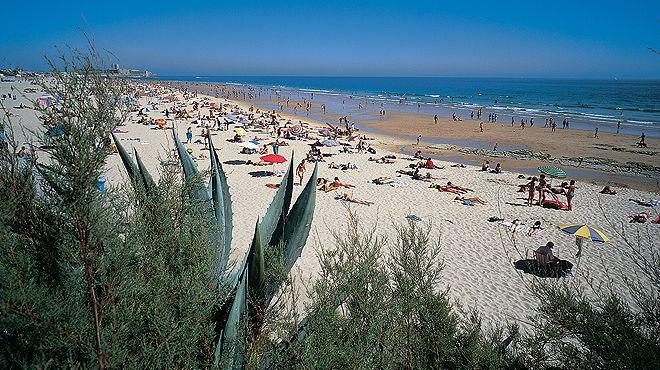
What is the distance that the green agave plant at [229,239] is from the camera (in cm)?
286

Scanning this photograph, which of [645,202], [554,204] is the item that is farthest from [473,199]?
[645,202]

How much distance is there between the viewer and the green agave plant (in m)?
2.86

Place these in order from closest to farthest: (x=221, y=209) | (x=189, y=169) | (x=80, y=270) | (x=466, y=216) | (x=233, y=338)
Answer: (x=80, y=270), (x=233, y=338), (x=221, y=209), (x=189, y=169), (x=466, y=216)

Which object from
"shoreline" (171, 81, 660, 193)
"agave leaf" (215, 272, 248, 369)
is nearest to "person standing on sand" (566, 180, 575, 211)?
"shoreline" (171, 81, 660, 193)

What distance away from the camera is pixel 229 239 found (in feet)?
13.9

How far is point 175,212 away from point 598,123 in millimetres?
42517

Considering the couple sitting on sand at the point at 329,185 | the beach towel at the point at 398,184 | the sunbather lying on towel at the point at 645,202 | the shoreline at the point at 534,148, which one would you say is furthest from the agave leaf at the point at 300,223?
the shoreline at the point at 534,148

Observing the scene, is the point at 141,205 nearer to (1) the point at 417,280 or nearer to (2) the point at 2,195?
(2) the point at 2,195

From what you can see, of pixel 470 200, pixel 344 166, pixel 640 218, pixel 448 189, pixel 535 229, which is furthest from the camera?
pixel 344 166

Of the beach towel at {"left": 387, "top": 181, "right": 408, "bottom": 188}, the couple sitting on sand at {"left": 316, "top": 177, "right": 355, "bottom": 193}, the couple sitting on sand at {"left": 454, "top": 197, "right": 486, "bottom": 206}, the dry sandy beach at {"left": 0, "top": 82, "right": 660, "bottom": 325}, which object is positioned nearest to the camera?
the dry sandy beach at {"left": 0, "top": 82, "right": 660, "bottom": 325}

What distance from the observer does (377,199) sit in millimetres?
13117

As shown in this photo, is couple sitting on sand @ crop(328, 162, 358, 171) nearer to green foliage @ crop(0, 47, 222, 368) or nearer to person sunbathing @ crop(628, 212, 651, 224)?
person sunbathing @ crop(628, 212, 651, 224)

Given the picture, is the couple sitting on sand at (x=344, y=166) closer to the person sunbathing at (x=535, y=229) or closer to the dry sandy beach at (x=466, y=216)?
the dry sandy beach at (x=466, y=216)

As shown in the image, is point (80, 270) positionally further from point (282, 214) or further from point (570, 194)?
point (570, 194)
